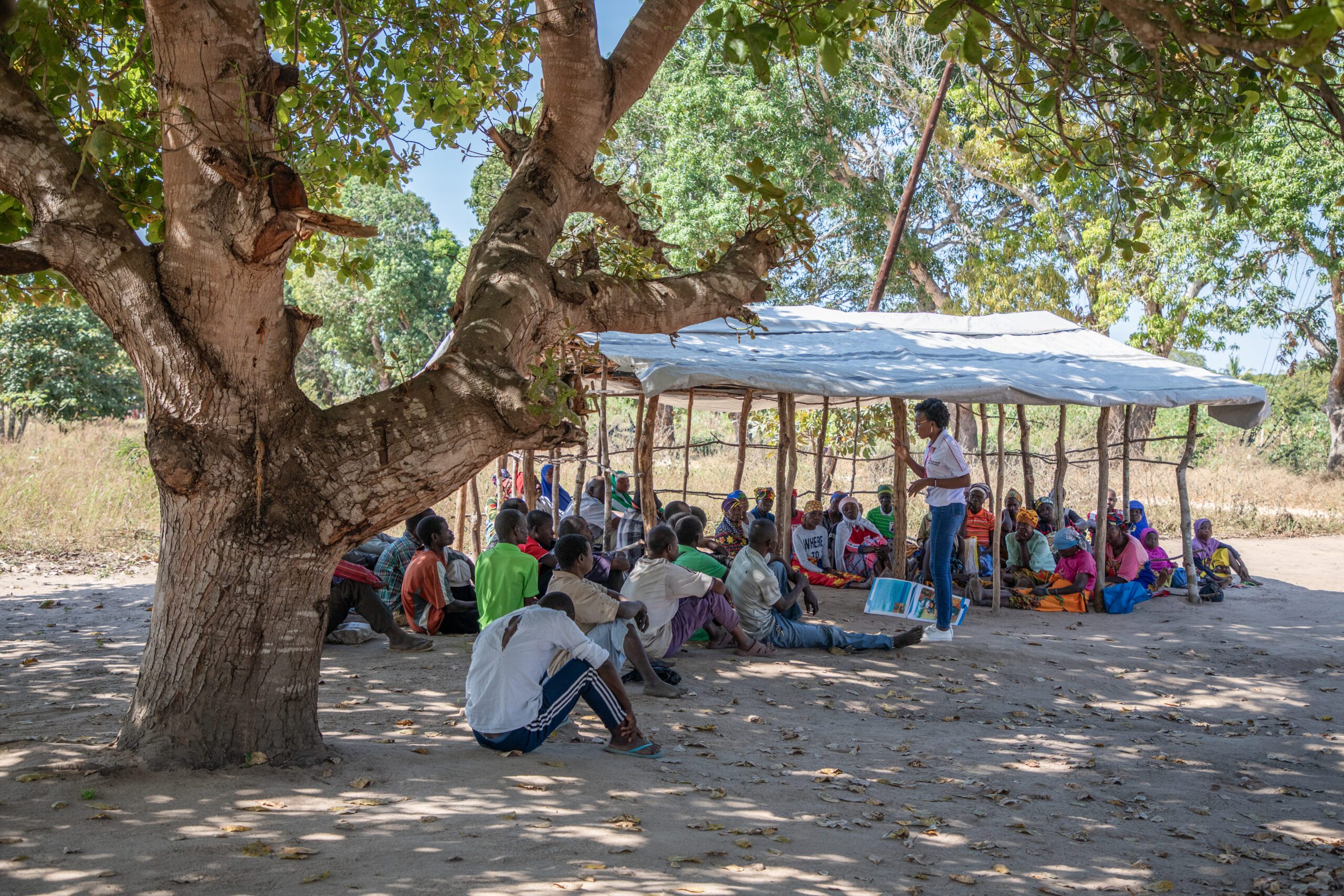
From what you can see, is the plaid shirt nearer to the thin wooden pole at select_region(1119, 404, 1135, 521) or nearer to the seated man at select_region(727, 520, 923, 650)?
the seated man at select_region(727, 520, 923, 650)

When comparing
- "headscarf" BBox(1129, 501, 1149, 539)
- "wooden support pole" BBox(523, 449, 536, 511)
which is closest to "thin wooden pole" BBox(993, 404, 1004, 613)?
"headscarf" BBox(1129, 501, 1149, 539)

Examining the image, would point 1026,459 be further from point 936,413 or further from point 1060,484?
point 936,413

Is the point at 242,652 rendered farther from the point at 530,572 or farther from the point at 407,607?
the point at 407,607

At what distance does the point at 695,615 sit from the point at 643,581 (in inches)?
19.8

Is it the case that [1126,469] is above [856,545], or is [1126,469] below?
above

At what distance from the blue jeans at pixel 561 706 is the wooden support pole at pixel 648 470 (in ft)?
12.9

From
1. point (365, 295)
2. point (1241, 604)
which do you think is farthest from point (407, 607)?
point (365, 295)

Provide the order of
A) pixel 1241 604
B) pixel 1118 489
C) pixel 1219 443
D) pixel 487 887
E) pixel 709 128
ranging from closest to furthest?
pixel 487 887, pixel 1241 604, pixel 709 128, pixel 1118 489, pixel 1219 443

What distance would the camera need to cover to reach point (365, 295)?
25.7 m

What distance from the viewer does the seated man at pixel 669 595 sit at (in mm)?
6332

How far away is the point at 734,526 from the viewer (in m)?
9.91

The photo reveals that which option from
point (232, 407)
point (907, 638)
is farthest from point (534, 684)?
point (907, 638)

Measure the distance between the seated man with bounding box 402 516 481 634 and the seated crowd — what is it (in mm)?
12

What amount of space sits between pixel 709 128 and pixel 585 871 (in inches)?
669
